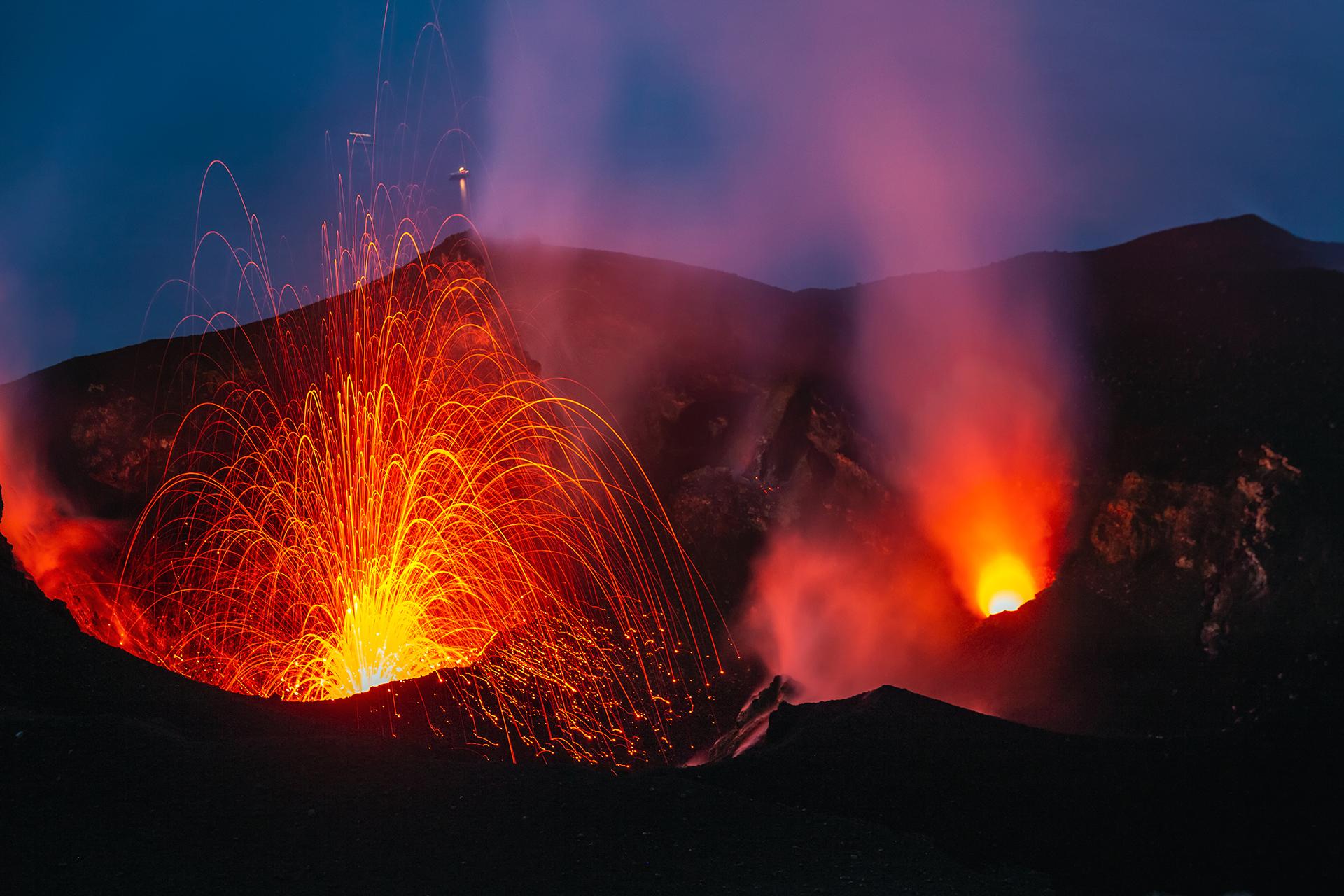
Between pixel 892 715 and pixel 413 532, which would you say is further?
pixel 413 532

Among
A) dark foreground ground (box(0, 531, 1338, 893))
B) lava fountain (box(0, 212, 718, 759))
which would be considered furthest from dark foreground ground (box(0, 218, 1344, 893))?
lava fountain (box(0, 212, 718, 759))

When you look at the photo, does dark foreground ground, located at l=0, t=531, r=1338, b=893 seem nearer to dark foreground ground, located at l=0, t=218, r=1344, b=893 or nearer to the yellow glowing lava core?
dark foreground ground, located at l=0, t=218, r=1344, b=893

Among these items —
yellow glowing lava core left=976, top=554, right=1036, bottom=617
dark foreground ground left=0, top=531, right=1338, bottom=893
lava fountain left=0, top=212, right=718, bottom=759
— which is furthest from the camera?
yellow glowing lava core left=976, top=554, right=1036, bottom=617

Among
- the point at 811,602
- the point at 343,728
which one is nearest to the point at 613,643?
the point at 811,602

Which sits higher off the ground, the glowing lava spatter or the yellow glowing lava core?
the glowing lava spatter

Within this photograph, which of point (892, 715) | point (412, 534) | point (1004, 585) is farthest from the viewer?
point (1004, 585)

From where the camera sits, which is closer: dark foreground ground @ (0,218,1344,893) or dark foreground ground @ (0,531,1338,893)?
dark foreground ground @ (0,531,1338,893)

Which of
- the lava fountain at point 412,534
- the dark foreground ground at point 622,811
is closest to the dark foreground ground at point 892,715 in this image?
the dark foreground ground at point 622,811

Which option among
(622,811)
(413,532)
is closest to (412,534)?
(413,532)

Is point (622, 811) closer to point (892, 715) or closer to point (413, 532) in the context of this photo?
point (892, 715)

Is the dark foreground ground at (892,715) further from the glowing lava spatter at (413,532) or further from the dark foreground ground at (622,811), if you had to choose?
the glowing lava spatter at (413,532)

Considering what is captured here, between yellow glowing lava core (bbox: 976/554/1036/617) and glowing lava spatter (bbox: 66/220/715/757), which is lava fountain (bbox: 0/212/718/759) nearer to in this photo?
glowing lava spatter (bbox: 66/220/715/757)

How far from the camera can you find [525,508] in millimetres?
26297

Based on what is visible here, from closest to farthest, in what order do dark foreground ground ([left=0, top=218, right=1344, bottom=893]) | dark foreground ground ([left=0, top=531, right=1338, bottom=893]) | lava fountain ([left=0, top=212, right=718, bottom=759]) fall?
dark foreground ground ([left=0, top=531, right=1338, bottom=893]), dark foreground ground ([left=0, top=218, right=1344, bottom=893]), lava fountain ([left=0, top=212, right=718, bottom=759])
